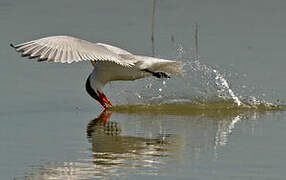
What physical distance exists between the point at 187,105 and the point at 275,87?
4.22ft

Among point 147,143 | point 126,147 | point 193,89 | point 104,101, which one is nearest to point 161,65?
point 104,101

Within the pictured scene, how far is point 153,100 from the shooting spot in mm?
10609

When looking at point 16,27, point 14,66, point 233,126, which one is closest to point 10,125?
point 233,126

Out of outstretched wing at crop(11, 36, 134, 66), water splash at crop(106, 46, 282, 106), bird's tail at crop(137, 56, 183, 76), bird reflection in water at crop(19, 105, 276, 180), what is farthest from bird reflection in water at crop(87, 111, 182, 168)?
water splash at crop(106, 46, 282, 106)

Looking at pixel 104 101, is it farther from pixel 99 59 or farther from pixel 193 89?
pixel 193 89

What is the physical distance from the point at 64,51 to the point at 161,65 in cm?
137

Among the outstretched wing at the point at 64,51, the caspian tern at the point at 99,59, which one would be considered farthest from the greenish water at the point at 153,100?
the outstretched wing at the point at 64,51

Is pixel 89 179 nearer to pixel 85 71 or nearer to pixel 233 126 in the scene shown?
pixel 233 126

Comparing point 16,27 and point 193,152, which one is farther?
point 16,27

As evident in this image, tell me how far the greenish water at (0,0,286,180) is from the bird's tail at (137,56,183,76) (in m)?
0.46

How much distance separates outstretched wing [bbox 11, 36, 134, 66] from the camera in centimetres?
895

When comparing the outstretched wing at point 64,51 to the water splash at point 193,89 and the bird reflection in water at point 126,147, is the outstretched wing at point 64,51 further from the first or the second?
the water splash at point 193,89

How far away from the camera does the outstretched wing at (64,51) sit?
8.95m

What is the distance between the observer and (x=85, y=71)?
12.0 m
